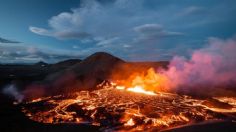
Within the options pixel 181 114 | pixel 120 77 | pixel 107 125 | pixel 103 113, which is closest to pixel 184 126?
pixel 181 114

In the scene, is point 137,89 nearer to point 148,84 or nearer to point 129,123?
point 148,84

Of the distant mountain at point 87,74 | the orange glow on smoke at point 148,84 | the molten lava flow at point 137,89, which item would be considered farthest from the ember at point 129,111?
the distant mountain at point 87,74

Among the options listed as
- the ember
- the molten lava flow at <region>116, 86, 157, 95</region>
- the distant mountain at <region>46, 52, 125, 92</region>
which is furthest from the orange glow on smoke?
the distant mountain at <region>46, 52, 125, 92</region>

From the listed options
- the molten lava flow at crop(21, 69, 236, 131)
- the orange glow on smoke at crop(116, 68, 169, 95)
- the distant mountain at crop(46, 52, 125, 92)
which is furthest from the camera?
the distant mountain at crop(46, 52, 125, 92)

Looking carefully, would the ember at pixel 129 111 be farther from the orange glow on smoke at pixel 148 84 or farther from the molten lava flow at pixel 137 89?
the orange glow on smoke at pixel 148 84

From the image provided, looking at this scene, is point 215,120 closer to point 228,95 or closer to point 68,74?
point 228,95

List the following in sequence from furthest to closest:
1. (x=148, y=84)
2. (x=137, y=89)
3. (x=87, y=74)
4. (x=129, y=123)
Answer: (x=87, y=74)
(x=148, y=84)
(x=137, y=89)
(x=129, y=123)

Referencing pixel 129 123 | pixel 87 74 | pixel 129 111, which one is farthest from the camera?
pixel 87 74

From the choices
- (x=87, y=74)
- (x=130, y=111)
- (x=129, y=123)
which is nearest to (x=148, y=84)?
(x=87, y=74)

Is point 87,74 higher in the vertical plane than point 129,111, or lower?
higher

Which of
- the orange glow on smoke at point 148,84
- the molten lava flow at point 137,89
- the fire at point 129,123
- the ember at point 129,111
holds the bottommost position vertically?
the fire at point 129,123

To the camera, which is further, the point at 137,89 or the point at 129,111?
the point at 137,89

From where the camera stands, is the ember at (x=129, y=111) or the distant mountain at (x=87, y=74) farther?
the distant mountain at (x=87, y=74)

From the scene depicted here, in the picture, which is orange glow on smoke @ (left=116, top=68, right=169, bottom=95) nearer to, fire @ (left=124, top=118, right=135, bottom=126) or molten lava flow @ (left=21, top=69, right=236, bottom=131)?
molten lava flow @ (left=21, top=69, right=236, bottom=131)
